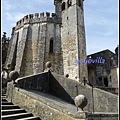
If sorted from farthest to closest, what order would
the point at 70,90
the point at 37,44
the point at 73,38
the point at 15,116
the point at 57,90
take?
the point at 37,44 → the point at 73,38 → the point at 57,90 → the point at 70,90 → the point at 15,116

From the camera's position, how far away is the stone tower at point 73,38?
18839mm

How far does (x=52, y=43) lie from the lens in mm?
21969

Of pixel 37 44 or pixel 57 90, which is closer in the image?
pixel 57 90

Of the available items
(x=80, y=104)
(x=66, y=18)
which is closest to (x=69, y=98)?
(x=80, y=104)

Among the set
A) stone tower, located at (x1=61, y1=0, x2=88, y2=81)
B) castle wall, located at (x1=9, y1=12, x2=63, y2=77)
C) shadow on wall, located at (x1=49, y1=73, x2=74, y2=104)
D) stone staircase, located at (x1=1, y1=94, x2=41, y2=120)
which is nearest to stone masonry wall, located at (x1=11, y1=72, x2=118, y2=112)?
shadow on wall, located at (x1=49, y1=73, x2=74, y2=104)

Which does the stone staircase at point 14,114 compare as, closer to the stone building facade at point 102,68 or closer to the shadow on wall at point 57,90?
the shadow on wall at point 57,90

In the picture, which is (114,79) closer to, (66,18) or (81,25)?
(81,25)

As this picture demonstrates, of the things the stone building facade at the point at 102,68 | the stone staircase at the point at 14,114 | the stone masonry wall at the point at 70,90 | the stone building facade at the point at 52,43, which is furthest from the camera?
the stone building facade at the point at 102,68

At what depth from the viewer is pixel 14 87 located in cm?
639

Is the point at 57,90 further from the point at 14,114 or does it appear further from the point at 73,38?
the point at 73,38

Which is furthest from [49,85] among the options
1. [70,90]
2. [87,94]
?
[87,94]

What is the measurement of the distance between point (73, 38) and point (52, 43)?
3.39 m

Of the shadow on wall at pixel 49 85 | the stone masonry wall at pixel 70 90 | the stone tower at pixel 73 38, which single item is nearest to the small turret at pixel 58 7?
the stone tower at pixel 73 38

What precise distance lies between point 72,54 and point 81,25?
13.6 feet
